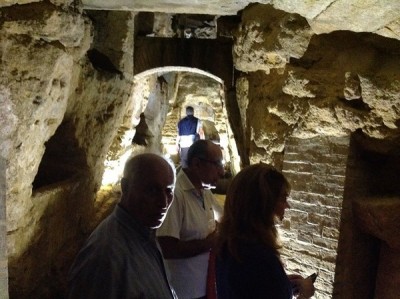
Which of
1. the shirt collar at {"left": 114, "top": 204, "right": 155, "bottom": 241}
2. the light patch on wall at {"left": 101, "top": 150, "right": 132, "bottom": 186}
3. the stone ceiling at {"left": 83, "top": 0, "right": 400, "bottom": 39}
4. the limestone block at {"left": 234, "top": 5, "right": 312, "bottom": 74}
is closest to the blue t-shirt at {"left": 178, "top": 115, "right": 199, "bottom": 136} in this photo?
the light patch on wall at {"left": 101, "top": 150, "right": 132, "bottom": 186}

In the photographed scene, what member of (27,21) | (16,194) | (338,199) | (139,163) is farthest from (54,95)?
(338,199)

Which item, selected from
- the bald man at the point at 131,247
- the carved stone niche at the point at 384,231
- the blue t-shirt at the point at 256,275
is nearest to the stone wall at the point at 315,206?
the carved stone niche at the point at 384,231

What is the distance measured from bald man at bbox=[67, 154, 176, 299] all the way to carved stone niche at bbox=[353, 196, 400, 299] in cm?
191

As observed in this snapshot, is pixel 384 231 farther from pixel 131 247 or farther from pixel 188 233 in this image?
pixel 131 247

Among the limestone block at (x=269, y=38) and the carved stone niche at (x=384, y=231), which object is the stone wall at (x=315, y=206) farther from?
the limestone block at (x=269, y=38)

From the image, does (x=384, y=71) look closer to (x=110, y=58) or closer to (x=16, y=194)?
(x=16, y=194)

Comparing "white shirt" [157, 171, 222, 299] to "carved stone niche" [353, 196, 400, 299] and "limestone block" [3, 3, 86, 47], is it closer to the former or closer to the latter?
"carved stone niche" [353, 196, 400, 299]

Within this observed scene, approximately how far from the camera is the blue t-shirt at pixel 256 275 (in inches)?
54.9

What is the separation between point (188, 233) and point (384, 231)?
1570 millimetres

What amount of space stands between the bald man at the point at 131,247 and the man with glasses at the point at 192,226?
0.69m

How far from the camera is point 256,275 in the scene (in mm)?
1406

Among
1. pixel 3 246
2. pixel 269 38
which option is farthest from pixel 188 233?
pixel 269 38

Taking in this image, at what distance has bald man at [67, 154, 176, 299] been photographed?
112 centimetres

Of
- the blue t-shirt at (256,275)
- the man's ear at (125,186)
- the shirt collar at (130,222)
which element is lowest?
the blue t-shirt at (256,275)
